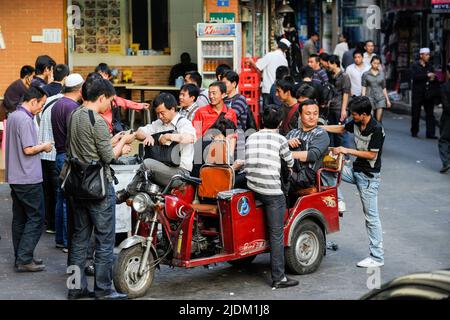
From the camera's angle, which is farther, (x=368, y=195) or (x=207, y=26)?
(x=207, y=26)

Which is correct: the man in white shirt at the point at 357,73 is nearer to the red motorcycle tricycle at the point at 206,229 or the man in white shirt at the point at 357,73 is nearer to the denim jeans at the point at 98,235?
the red motorcycle tricycle at the point at 206,229

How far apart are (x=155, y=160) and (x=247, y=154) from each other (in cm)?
111

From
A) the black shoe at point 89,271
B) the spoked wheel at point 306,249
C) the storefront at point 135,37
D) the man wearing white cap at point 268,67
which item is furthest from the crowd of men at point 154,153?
the storefront at point 135,37

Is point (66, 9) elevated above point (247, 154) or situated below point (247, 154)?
above

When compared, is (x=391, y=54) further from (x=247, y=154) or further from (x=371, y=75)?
(x=247, y=154)

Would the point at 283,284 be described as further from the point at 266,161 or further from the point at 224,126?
the point at 224,126

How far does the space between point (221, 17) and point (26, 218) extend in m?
9.26

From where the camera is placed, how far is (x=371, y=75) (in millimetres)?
17031

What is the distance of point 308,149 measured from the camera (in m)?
9.24

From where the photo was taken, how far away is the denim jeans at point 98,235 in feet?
26.5

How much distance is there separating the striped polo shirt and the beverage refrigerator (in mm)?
8783

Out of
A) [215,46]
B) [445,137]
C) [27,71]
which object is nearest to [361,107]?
[27,71]

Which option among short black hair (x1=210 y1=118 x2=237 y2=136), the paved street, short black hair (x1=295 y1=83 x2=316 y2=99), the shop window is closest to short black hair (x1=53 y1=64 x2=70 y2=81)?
the paved street
